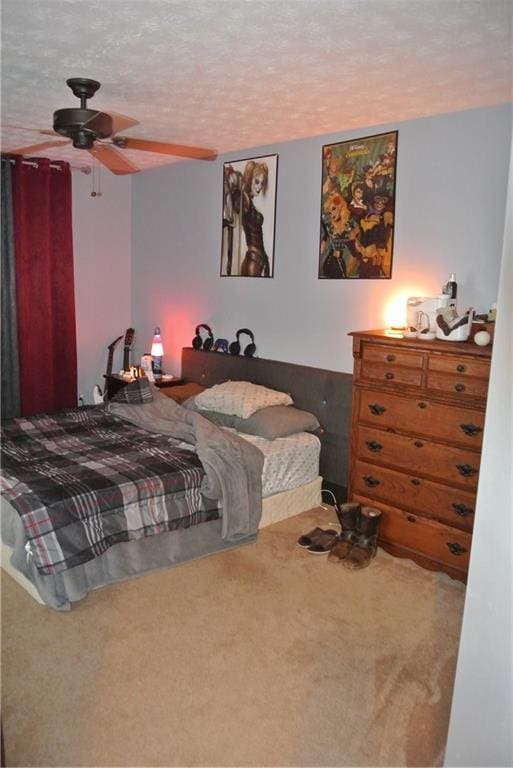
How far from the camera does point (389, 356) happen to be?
3404mm

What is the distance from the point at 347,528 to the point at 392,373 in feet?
3.08

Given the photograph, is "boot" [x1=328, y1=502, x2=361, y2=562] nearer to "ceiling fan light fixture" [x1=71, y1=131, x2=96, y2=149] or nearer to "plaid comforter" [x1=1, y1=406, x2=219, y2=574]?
"plaid comforter" [x1=1, y1=406, x2=219, y2=574]

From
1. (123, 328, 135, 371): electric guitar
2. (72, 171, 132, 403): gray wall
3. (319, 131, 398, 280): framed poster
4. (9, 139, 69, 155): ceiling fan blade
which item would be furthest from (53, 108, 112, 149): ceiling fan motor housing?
(123, 328, 135, 371): electric guitar

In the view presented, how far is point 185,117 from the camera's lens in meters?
3.63

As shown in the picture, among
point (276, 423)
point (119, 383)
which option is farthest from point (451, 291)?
point (119, 383)

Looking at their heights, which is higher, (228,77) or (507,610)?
(228,77)

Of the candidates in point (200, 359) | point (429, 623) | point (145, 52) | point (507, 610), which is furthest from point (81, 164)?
point (507, 610)

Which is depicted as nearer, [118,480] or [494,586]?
[494,586]

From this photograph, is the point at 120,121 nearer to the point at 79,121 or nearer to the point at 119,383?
the point at 79,121

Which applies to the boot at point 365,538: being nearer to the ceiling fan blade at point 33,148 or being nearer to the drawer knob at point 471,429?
the drawer knob at point 471,429

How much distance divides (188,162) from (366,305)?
232 centimetres

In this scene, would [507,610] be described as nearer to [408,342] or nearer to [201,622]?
[201,622]

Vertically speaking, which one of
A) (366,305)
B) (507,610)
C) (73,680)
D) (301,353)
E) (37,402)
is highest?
(366,305)

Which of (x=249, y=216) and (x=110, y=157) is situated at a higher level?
(x=110, y=157)
